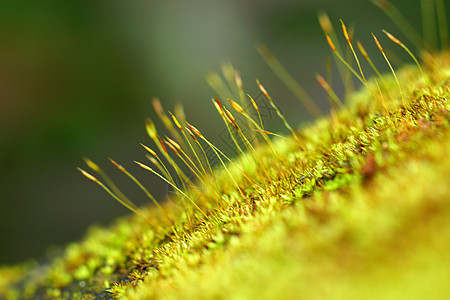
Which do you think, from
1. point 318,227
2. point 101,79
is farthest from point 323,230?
point 101,79

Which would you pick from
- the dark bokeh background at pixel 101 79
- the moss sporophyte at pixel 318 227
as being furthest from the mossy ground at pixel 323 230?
the dark bokeh background at pixel 101 79

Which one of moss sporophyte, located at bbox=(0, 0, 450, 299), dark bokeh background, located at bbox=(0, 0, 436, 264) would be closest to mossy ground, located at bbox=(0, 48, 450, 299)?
moss sporophyte, located at bbox=(0, 0, 450, 299)

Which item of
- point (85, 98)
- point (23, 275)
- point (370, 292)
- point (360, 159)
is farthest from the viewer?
point (85, 98)

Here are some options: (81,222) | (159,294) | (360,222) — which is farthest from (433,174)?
(81,222)

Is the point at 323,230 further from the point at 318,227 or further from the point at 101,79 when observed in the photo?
the point at 101,79

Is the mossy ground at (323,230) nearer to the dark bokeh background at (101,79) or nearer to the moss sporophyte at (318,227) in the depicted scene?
the moss sporophyte at (318,227)

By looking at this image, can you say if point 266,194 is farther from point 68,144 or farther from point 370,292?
point 68,144

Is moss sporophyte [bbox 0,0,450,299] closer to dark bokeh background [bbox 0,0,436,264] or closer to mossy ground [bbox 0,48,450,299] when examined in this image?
mossy ground [bbox 0,48,450,299]
